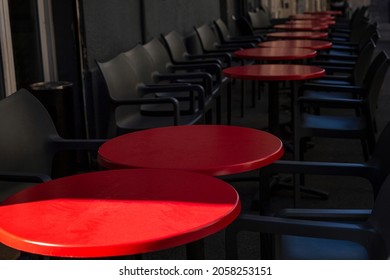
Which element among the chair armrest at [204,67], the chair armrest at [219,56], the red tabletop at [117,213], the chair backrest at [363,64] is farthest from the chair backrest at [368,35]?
the red tabletop at [117,213]

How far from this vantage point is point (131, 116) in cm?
443

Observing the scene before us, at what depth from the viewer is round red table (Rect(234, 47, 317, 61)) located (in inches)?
204

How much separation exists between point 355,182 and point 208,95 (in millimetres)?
1301

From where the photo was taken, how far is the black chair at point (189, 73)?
493 cm

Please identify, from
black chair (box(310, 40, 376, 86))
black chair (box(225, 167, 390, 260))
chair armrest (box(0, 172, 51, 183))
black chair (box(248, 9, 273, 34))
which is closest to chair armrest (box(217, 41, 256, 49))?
black chair (box(310, 40, 376, 86))

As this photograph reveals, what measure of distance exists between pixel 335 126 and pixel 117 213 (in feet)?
8.74

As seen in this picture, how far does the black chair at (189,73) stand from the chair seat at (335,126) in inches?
36.4

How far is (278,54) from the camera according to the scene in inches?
209

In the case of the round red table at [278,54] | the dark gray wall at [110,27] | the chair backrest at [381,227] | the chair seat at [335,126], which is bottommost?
the chair seat at [335,126]

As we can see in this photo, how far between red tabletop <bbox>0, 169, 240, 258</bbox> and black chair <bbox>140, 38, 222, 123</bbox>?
2906 mm

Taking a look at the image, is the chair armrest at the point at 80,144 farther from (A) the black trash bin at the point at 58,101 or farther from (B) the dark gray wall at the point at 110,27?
(B) the dark gray wall at the point at 110,27

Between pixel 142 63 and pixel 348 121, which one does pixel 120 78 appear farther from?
pixel 348 121

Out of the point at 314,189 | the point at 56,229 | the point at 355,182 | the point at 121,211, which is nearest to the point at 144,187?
the point at 121,211
